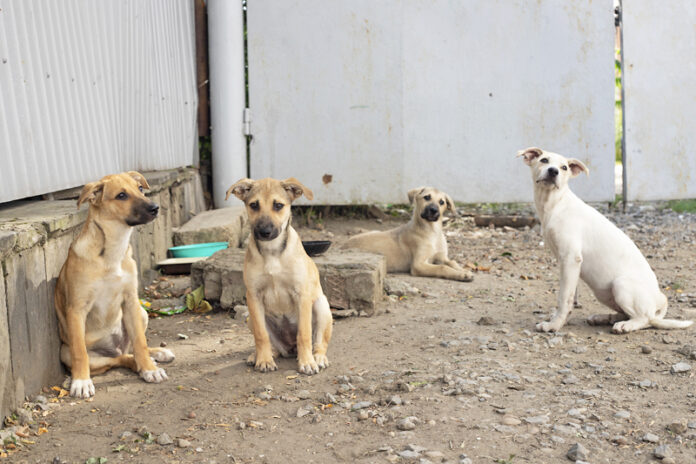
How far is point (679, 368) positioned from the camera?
4.32 m

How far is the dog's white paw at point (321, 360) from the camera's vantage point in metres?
4.59

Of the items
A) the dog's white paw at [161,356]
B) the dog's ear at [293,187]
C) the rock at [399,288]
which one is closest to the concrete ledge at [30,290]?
the dog's white paw at [161,356]

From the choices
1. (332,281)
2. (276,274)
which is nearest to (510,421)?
(276,274)

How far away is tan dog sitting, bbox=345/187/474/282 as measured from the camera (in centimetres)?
768

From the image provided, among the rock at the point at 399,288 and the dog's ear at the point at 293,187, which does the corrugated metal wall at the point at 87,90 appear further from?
the rock at the point at 399,288

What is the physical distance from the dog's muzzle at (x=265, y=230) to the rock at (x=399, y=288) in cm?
243

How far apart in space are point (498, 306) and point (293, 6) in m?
5.58

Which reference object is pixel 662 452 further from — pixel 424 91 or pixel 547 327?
pixel 424 91

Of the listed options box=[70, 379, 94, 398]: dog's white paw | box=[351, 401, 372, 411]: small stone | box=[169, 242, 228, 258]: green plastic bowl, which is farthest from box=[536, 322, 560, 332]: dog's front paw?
box=[169, 242, 228, 258]: green plastic bowl

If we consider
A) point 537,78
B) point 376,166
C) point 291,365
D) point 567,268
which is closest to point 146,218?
point 291,365

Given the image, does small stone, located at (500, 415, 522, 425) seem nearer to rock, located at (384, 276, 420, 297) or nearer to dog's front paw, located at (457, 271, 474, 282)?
rock, located at (384, 276, 420, 297)

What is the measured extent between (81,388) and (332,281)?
2.39 m

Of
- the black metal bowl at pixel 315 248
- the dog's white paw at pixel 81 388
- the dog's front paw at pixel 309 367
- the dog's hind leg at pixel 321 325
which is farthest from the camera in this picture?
the black metal bowl at pixel 315 248

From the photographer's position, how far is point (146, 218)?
4.33m
